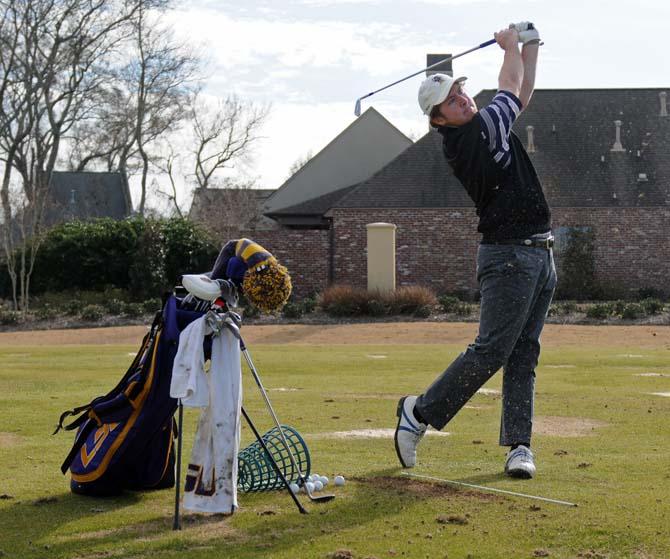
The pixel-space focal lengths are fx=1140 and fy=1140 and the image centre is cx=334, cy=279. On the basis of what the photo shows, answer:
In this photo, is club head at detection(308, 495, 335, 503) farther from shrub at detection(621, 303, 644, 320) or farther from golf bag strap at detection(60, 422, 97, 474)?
shrub at detection(621, 303, 644, 320)

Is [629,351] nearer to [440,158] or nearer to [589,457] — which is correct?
[589,457]

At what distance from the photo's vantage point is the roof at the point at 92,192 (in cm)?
6322

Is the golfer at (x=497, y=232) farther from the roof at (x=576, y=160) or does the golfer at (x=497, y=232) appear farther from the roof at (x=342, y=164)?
the roof at (x=342, y=164)

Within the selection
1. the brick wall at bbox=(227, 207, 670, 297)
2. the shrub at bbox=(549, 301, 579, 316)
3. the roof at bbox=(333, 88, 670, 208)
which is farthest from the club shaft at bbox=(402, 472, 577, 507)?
the roof at bbox=(333, 88, 670, 208)

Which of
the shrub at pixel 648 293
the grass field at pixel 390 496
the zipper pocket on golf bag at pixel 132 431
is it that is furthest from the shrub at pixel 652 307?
the zipper pocket on golf bag at pixel 132 431

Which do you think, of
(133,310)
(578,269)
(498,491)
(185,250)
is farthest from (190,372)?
(578,269)

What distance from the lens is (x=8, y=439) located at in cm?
848

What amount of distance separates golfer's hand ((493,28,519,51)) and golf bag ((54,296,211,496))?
Result: 2.47m

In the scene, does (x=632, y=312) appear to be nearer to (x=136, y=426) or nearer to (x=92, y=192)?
(x=136, y=426)

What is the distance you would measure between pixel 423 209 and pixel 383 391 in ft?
87.7

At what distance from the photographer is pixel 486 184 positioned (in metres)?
6.49

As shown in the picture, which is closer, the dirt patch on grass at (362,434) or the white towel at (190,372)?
the white towel at (190,372)

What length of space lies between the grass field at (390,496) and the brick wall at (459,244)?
25761 mm

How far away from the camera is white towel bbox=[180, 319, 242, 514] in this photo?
18.9 feet
